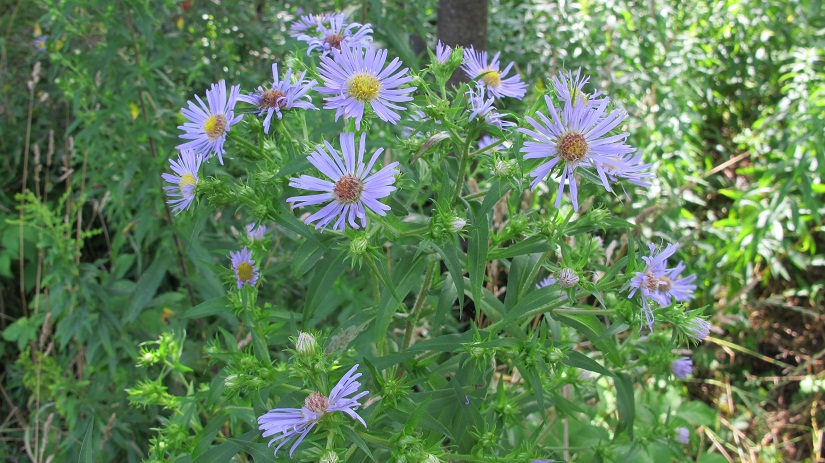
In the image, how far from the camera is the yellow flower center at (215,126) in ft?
3.99

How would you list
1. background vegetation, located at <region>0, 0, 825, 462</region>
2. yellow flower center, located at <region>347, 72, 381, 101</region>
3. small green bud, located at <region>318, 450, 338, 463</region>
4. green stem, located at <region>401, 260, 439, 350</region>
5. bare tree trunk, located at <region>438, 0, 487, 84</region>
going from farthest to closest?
bare tree trunk, located at <region>438, 0, 487, 84</region>, background vegetation, located at <region>0, 0, 825, 462</region>, green stem, located at <region>401, 260, 439, 350</region>, yellow flower center, located at <region>347, 72, 381, 101</region>, small green bud, located at <region>318, 450, 338, 463</region>

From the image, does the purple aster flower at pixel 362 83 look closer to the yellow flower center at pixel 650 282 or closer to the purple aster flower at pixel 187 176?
the purple aster flower at pixel 187 176

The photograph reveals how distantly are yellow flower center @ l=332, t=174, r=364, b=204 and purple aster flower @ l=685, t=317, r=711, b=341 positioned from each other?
0.64 meters

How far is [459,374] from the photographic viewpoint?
1.30m

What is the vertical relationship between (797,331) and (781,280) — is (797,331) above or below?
below

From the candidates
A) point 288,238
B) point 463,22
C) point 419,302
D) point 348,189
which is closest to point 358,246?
point 348,189

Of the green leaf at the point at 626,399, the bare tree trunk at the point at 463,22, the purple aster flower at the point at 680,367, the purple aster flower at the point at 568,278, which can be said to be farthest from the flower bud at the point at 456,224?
the bare tree trunk at the point at 463,22

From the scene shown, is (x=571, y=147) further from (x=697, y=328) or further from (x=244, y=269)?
(x=244, y=269)

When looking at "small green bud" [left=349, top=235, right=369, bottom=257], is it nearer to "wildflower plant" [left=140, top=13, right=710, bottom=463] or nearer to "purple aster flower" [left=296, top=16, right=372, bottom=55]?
"wildflower plant" [left=140, top=13, right=710, bottom=463]

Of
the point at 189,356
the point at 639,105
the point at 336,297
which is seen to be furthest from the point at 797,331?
the point at 189,356

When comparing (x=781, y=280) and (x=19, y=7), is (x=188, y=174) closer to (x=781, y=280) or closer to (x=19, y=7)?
(x=781, y=280)

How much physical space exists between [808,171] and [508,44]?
54.7 inches

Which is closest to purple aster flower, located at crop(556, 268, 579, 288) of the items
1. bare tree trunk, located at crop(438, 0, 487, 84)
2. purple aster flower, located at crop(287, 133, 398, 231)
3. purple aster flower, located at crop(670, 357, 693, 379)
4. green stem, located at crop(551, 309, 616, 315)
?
green stem, located at crop(551, 309, 616, 315)

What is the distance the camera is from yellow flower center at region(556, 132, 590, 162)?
1.10m
